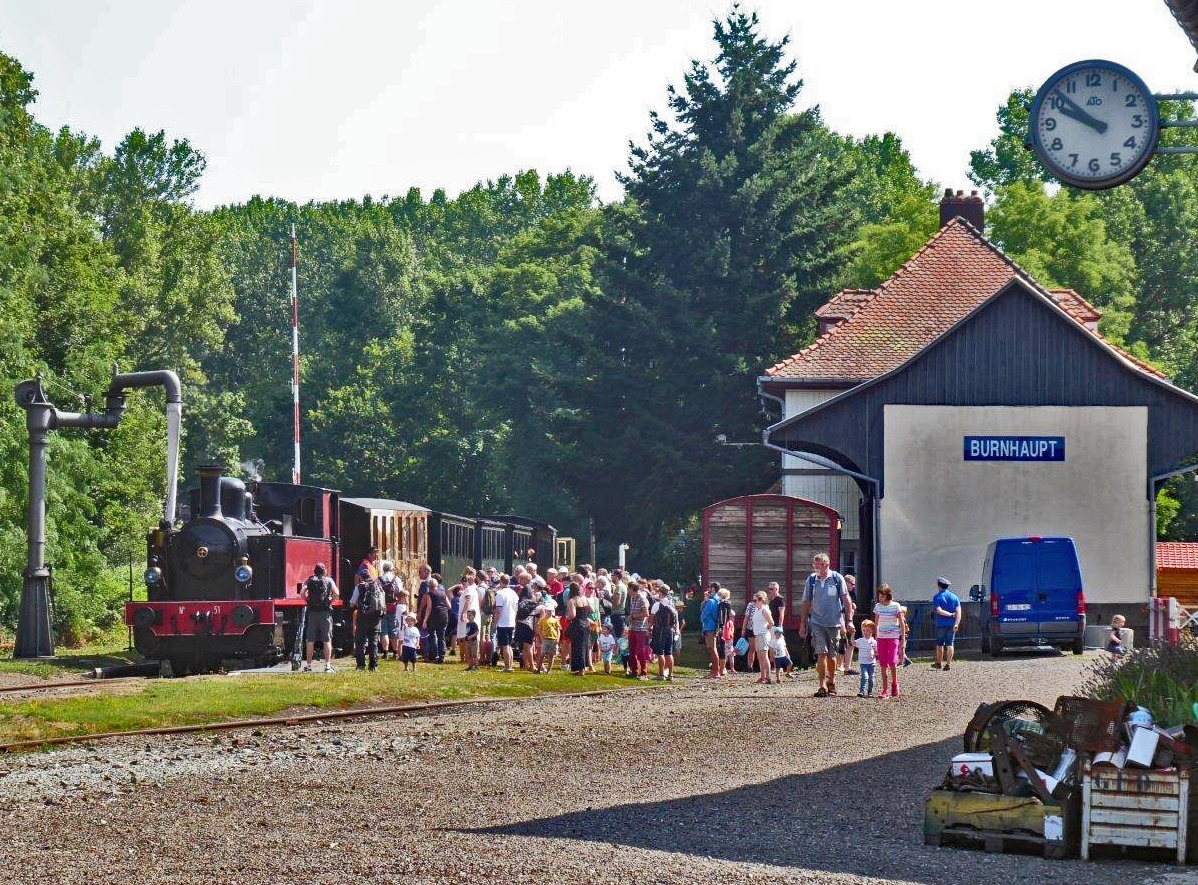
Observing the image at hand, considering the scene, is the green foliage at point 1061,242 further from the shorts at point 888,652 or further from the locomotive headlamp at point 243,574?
the shorts at point 888,652

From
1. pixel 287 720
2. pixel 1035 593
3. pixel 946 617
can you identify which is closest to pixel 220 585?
pixel 287 720

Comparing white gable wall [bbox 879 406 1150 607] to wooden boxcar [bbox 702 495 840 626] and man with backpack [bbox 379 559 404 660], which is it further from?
man with backpack [bbox 379 559 404 660]

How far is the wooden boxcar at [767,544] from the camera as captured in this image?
33.3 meters

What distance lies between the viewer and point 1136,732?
11.4m

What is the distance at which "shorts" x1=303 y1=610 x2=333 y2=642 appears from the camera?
27547 millimetres

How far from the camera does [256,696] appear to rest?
2214 cm

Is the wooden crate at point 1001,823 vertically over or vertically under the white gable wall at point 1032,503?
under

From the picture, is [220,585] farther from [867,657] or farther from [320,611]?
[867,657]

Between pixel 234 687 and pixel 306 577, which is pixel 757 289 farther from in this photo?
pixel 234 687

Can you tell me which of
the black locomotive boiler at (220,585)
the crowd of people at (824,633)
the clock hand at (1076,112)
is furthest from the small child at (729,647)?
the clock hand at (1076,112)

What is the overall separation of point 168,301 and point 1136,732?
2486 inches

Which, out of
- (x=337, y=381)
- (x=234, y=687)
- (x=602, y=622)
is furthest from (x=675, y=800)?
(x=337, y=381)

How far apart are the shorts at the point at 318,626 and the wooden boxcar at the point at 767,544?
8215 mm

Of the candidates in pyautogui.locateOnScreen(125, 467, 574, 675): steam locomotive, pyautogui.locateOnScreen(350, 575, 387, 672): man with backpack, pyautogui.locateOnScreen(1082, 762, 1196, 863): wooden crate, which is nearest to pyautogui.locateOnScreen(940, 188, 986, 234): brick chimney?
pyautogui.locateOnScreen(125, 467, 574, 675): steam locomotive
